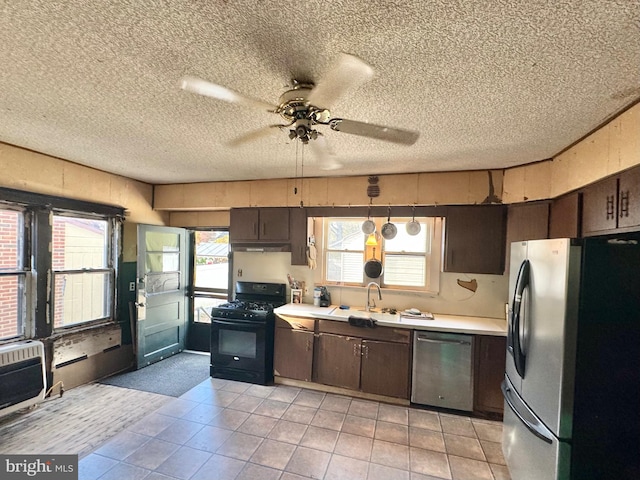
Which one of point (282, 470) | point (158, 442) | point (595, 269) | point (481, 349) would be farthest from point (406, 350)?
point (158, 442)

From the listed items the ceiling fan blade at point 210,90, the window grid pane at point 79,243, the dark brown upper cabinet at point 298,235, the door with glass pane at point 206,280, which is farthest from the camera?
the door with glass pane at point 206,280

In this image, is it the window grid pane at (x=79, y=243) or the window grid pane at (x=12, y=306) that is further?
the window grid pane at (x=79, y=243)

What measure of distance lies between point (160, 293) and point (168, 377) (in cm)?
112

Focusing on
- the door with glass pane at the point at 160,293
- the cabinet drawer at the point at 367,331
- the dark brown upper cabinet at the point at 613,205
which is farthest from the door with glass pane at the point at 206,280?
the dark brown upper cabinet at the point at 613,205

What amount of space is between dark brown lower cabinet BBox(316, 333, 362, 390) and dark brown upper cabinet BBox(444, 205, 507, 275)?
1.39 meters

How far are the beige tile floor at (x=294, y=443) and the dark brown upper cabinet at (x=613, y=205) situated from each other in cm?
191

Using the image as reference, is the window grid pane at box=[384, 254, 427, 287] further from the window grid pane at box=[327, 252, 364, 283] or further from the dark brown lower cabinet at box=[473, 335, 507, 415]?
the dark brown lower cabinet at box=[473, 335, 507, 415]

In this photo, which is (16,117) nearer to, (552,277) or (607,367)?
(552,277)

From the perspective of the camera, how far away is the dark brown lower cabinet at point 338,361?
3299 mm

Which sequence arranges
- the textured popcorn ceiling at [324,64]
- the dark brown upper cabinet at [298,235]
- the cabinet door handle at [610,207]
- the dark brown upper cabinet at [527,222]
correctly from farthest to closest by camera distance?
the dark brown upper cabinet at [298,235]
the dark brown upper cabinet at [527,222]
the cabinet door handle at [610,207]
the textured popcorn ceiling at [324,64]

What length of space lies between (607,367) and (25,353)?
14.3 ft

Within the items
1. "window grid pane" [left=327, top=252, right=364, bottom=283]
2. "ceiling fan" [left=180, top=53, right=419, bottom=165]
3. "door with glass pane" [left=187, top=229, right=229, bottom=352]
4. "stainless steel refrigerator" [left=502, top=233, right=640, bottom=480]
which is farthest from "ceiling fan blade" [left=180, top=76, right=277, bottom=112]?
"door with glass pane" [left=187, top=229, right=229, bottom=352]

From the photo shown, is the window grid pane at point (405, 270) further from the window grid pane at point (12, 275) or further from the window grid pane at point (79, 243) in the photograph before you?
the window grid pane at point (12, 275)

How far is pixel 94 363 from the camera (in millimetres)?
3561
